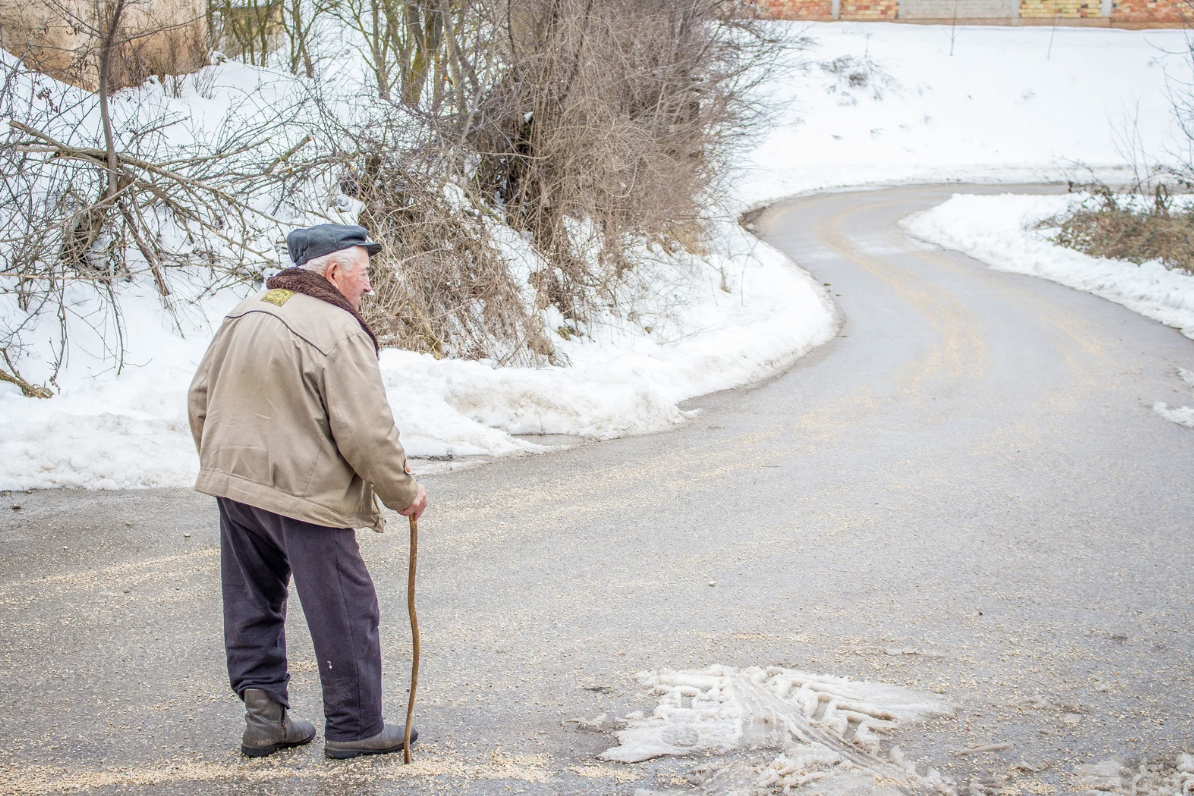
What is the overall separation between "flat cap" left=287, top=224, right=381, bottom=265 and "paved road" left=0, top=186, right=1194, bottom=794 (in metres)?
1.73

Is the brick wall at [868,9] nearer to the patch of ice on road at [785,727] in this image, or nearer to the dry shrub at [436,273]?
the dry shrub at [436,273]

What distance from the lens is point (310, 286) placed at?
3.06 meters

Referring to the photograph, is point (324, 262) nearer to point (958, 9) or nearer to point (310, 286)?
point (310, 286)

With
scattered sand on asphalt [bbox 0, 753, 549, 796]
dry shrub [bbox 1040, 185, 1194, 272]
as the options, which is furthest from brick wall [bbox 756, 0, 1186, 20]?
scattered sand on asphalt [bbox 0, 753, 549, 796]

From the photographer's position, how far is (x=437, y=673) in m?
3.90

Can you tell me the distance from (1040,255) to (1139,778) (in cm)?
1740

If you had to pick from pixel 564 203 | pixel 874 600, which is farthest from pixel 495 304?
pixel 874 600

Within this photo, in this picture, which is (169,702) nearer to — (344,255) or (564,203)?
(344,255)

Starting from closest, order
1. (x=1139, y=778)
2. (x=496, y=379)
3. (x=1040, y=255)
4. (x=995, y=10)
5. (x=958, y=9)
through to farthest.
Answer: (x=1139, y=778)
(x=496, y=379)
(x=1040, y=255)
(x=995, y=10)
(x=958, y=9)

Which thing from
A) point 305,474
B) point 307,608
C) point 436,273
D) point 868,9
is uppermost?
point 868,9

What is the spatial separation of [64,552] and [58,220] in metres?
4.37

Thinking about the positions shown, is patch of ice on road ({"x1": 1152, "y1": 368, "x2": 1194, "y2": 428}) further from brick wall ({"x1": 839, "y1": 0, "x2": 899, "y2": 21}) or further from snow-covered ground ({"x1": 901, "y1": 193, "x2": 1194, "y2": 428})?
brick wall ({"x1": 839, "y1": 0, "x2": 899, "y2": 21})

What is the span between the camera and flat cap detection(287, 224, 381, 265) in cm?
314

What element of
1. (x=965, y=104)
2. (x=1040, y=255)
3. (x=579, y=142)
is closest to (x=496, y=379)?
(x=579, y=142)
